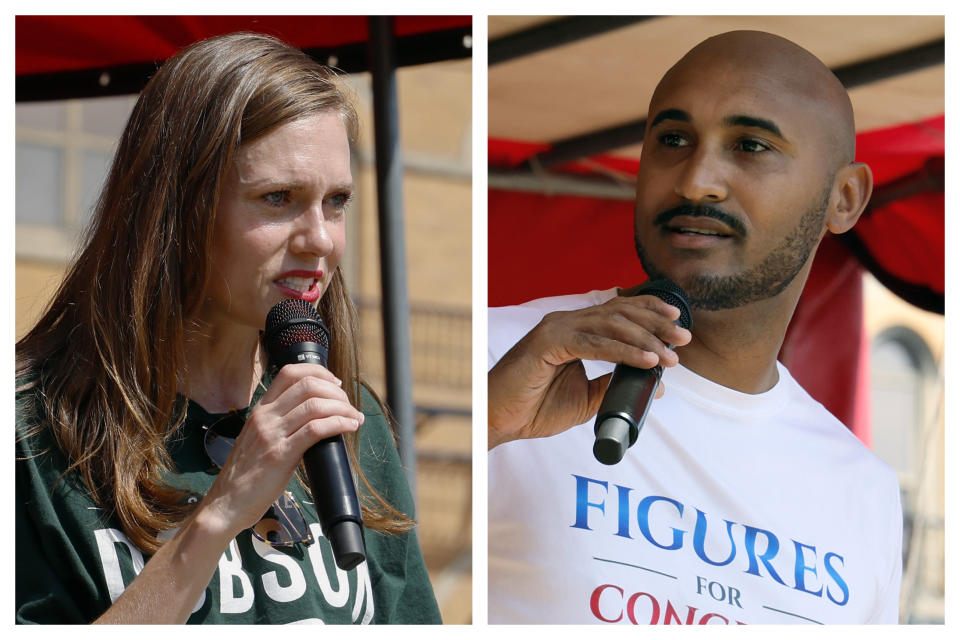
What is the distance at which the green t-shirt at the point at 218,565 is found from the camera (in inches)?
75.7

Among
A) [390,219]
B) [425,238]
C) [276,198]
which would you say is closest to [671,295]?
[276,198]

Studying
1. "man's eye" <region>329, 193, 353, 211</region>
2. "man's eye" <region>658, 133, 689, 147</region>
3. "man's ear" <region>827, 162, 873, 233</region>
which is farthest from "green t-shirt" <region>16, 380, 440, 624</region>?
"man's ear" <region>827, 162, 873, 233</region>

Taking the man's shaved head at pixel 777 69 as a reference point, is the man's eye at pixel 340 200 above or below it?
below

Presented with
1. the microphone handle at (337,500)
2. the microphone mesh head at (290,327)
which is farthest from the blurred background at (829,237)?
the microphone handle at (337,500)

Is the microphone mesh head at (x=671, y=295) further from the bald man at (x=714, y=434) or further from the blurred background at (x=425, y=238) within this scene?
the blurred background at (x=425, y=238)

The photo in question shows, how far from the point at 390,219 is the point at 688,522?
1.21 metres

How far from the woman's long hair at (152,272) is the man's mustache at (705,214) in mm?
738

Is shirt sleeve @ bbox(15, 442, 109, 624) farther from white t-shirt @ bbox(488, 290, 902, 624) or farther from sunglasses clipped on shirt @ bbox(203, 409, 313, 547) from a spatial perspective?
white t-shirt @ bbox(488, 290, 902, 624)

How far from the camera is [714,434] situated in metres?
2.57

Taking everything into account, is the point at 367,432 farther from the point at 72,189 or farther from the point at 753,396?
the point at 72,189

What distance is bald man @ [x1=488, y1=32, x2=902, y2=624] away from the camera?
2.40m

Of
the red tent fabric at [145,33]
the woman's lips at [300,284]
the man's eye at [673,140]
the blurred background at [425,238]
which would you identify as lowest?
the woman's lips at [300,284]
